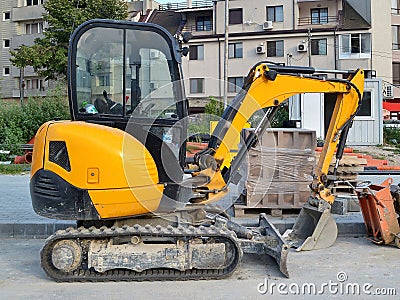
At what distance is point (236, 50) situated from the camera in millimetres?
42531

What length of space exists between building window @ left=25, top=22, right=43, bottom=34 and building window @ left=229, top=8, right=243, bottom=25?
1859cm

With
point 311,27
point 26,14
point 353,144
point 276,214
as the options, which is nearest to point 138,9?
point 26,14

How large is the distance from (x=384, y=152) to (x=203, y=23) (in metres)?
27.2

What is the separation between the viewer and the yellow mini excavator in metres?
5.70

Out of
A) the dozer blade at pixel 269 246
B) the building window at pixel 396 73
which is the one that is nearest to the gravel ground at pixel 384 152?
the dozer blade at pixel 269 246

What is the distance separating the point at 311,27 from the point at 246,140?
3795cm

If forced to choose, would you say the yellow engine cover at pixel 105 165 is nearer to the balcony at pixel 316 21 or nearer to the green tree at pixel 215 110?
the green tree at pixel 215 110

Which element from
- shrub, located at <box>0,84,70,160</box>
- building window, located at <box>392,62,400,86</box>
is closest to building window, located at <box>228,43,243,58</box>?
building window, located at <box>392,62,400,86</box>

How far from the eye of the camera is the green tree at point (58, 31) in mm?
32656

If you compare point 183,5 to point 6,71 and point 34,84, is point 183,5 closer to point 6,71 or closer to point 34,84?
Result: point 34,84

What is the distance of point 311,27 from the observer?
42.4 meters

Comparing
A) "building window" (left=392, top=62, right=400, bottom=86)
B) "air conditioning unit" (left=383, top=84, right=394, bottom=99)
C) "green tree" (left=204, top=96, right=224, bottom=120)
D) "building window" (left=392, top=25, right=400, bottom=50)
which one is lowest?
"green tree" (left=204, top=96, right=224, bottom=120)

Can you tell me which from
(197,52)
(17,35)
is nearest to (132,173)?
(197,52)

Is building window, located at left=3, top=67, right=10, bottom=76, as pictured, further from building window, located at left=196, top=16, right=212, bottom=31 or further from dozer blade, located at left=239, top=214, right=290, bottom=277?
dozer blade, located at left=239, top=214, right=290, bottom=277
